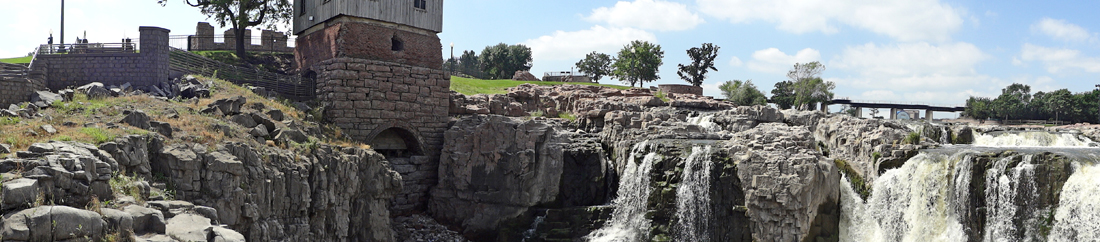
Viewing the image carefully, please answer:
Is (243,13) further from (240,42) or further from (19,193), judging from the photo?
(19,193)

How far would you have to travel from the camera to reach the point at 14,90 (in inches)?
785

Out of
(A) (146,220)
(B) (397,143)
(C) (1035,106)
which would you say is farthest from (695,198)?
(C) (1035,106)

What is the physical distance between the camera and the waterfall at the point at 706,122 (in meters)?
28.8

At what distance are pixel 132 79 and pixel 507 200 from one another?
1262 cm

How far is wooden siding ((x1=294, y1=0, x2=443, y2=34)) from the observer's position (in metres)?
26.2

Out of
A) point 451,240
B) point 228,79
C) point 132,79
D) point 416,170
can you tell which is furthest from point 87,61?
point 451,240

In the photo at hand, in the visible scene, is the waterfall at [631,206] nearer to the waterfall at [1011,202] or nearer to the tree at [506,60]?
the waterfall at [1011,202]

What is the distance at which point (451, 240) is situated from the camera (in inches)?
1009

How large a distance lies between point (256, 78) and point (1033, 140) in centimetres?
2769

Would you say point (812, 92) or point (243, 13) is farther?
point (812, 92)

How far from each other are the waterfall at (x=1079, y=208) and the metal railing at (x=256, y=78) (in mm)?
23200

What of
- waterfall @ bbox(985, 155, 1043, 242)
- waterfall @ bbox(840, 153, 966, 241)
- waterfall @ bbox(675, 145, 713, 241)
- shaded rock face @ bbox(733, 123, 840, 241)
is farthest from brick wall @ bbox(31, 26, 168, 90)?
waterfall @ bbox(985, 155, 1043, 242)

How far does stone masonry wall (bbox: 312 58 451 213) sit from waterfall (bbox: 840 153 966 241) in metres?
14.4

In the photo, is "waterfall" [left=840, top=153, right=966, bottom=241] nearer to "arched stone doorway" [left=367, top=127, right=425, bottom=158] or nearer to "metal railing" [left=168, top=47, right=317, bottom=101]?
"arched stone doorway" [left=367, top=127, right=425, bottom=158]
